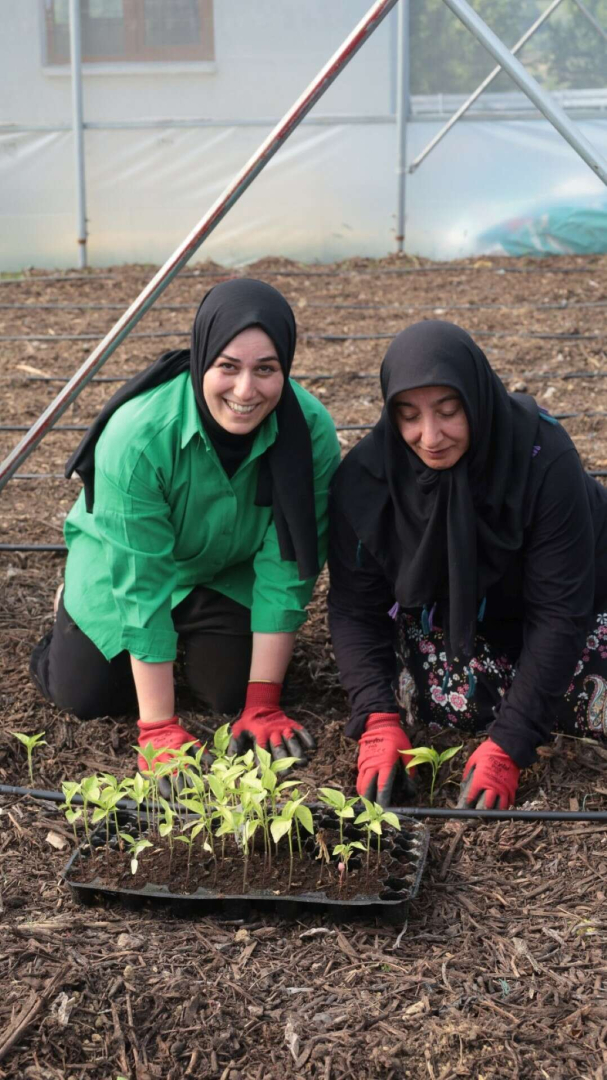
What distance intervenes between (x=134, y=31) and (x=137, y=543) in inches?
293

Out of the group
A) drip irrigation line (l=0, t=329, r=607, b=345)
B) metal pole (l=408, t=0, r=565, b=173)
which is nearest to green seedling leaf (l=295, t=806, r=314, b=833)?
drip irrigation line (l=0, t=329, r=607, b=345)

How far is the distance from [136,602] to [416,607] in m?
0.67

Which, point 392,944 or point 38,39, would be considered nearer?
point 392,944

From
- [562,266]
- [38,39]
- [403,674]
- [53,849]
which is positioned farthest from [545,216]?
[53,849]

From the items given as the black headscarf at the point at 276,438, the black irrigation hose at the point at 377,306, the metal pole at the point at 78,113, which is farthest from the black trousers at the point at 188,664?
the metal pole at the point at 78,113

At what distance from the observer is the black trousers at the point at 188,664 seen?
2.79 m

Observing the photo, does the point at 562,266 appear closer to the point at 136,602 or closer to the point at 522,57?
the point at 522,57

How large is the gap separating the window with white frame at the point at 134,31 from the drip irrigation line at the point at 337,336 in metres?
3.28

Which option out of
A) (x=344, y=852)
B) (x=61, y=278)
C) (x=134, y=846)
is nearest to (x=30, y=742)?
(x=134, y=846)

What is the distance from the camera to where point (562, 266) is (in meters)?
8.37

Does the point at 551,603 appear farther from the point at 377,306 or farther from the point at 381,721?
the point at 377,306

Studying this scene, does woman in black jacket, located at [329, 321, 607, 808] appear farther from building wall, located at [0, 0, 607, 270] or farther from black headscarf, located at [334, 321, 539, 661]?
building wall, located at [0, 0, 607, 270]

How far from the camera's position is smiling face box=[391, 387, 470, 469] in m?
2.18

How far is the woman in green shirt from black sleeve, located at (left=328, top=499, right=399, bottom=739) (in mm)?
68
